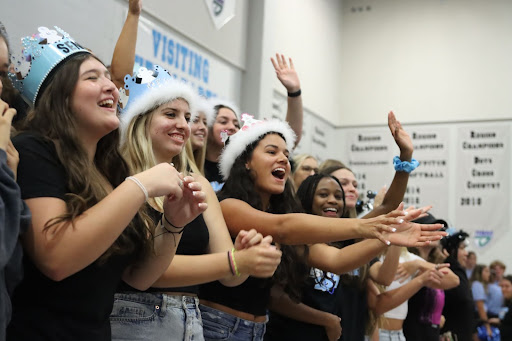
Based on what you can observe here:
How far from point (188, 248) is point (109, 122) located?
67 centimetres

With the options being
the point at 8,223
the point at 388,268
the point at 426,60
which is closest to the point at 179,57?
the point at 388,268

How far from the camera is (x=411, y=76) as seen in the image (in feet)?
30.1

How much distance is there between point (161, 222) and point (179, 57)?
12.5ft

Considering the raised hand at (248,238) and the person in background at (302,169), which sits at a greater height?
the person in background at (302,169)

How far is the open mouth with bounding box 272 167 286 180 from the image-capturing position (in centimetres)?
295

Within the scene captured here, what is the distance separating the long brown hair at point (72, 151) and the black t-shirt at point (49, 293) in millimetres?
32

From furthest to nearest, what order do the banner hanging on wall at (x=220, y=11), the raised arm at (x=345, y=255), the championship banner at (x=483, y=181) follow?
the championship banner at (x=483, y=181)
the banner hanging on wall at (x=220, y=11)
the raised arm at (x=345, y=255)

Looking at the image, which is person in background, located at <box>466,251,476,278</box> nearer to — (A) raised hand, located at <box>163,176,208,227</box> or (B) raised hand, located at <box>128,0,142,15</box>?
(B) raised hand, located at <box>128,0,142,15</box>

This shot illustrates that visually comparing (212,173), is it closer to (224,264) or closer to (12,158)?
(224,264)

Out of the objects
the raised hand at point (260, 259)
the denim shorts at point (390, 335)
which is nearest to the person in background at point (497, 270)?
the denim shorts at point (390, 335)

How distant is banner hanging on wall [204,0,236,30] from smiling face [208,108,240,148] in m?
2.37

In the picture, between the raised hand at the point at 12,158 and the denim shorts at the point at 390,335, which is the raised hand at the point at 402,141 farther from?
the raised hand at the point at 12,158

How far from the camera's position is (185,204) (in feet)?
6.16

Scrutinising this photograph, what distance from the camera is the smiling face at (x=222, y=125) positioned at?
12.9ft
